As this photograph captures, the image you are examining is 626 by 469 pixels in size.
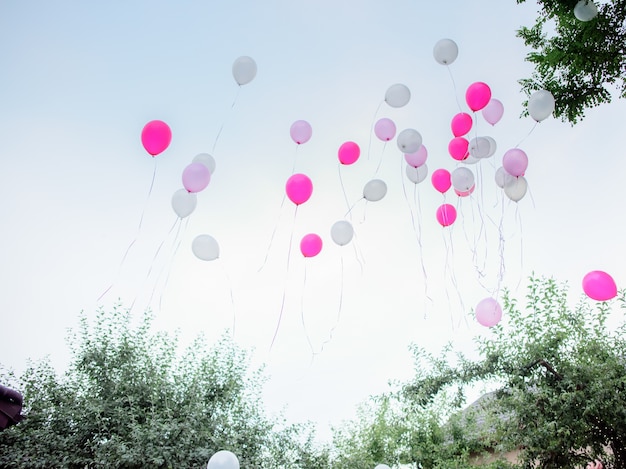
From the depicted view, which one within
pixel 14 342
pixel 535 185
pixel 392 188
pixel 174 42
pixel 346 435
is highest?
pixel 174 42

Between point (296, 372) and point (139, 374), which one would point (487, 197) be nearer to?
point (296, 372)

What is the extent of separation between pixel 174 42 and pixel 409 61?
3.78 metres

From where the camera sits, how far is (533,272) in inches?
289

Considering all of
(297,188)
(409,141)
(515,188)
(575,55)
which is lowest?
(297,188)

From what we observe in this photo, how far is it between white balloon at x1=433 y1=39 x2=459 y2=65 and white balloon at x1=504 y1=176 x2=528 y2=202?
4.87 feet

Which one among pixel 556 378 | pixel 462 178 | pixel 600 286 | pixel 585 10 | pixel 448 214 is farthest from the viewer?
pixel 556 378

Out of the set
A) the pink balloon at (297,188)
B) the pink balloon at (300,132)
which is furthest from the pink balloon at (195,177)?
the pink balloon at (300,132)

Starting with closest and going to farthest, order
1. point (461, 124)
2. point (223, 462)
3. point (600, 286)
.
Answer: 1. point (600, 286)
2. point (223, 462)
3. point (461, 124)

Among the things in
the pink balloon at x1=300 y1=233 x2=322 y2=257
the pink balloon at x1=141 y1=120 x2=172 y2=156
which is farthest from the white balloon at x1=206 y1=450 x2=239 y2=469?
the pink balloon at x1=141 y1=120 x2=172 y2=156

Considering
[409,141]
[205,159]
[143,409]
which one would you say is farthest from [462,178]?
[143,409]

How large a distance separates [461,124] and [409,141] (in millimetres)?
695

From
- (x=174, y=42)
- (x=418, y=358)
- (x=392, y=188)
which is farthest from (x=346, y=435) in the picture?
(x=174, y=42)

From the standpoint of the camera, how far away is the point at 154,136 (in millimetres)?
4355

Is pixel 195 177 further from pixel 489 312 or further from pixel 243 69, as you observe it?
pixel 489 312
